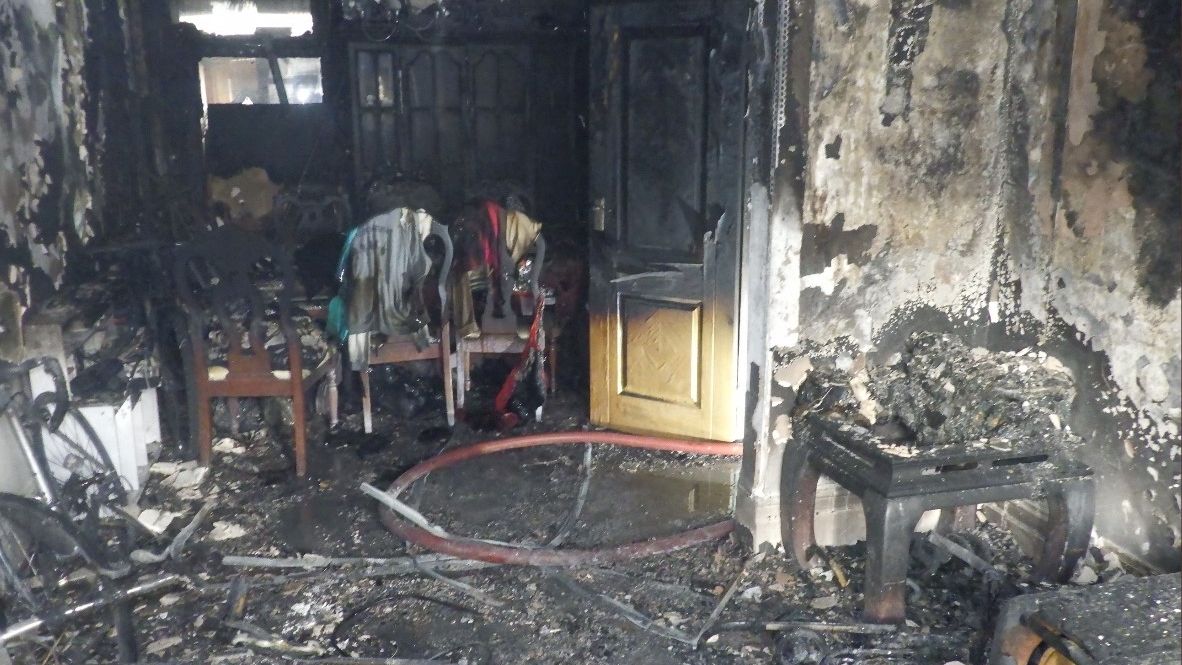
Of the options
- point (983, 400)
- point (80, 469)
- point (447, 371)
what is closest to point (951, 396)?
point (983, 400)

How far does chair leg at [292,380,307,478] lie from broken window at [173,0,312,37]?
3.61 metres

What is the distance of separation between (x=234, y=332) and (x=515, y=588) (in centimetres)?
198

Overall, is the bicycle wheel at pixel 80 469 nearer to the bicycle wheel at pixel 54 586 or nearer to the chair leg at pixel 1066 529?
the bicycle wheel at pixel 54 586

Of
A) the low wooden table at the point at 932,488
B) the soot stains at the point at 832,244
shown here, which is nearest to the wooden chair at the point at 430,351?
the soot stains at the point at 832,244

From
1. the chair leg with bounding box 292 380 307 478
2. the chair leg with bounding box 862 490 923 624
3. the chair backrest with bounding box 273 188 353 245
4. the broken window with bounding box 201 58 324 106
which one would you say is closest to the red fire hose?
the chair leg with bounding box 292 380 307 478

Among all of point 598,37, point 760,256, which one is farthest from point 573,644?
point 598,37

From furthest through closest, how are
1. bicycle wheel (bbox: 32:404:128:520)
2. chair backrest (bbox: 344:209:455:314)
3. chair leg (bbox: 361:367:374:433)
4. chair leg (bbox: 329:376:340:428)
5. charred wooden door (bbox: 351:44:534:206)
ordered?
charred wooden door (bbox: 351:44:534:206) → chair leg (bbox: 329:376:340:428) → chair leg (bbox: 361:367:374:433) → chair backrest (bbox: 344:209:455:314) → bicycle wheel (bbox: 32:404:128:520)

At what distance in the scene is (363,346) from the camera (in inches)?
194

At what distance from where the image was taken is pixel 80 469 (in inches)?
162

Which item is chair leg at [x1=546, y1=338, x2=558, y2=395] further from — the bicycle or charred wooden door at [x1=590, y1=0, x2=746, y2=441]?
the bicycle

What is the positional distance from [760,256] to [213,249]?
100 inches

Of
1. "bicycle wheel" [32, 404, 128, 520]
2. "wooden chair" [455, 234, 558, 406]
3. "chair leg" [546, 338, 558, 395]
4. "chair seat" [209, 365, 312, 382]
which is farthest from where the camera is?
"chair leg" [546, 338, 558, 395]

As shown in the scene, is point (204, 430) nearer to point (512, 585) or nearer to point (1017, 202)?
point (512, 585)

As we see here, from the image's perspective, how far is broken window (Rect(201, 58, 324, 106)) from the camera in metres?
7.03
